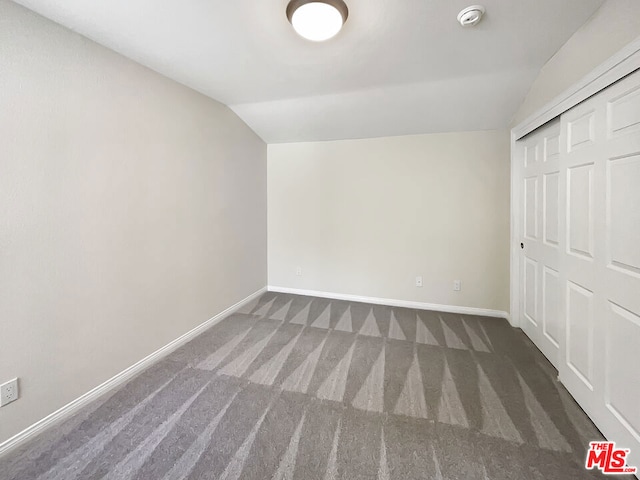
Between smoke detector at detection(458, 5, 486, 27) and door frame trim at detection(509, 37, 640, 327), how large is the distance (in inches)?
27.7

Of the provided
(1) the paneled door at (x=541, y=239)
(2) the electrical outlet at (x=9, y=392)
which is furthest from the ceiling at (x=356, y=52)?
(2) the electrical outlet at (x=9, y=392)

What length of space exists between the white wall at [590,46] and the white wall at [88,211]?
9.70 feet

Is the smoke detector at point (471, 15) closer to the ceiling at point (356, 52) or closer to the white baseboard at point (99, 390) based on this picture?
the ceiling at point (356, 52)

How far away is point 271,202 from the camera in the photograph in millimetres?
3852

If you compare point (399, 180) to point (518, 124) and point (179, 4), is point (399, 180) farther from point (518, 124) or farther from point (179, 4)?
point (179, 4)

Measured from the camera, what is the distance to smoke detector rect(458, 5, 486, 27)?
1445mm

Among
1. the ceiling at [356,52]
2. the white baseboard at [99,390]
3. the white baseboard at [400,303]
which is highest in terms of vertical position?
the ceiling at [356,52]

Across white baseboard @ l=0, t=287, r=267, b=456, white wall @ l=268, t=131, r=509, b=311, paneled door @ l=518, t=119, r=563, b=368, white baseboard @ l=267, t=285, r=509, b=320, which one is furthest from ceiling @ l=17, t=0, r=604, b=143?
white baseboard @ l=0, t=287, r=267, b=456

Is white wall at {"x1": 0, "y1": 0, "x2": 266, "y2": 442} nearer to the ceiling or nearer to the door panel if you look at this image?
the ceiling

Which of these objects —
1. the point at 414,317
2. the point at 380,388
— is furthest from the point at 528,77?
the point at 380,388

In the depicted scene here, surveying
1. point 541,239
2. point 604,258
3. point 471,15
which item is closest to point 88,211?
point 471,15

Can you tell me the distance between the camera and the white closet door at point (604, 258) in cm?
126

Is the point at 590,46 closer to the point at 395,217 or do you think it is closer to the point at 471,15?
the point at 471,15

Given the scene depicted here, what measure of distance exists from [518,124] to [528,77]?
478 mm
